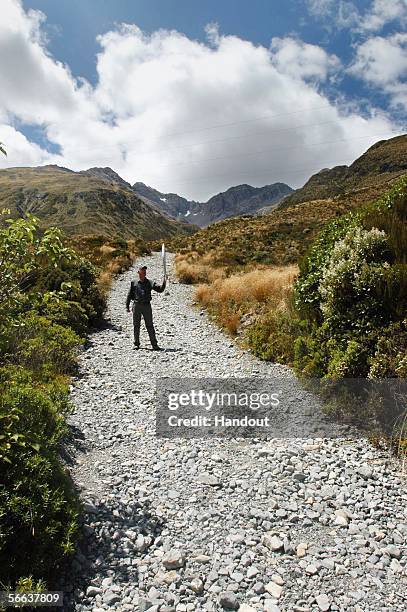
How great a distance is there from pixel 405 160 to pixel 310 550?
13725 centimetres

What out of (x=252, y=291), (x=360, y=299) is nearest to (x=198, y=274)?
(x=252, y=291)

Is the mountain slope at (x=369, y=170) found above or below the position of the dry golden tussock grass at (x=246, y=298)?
above

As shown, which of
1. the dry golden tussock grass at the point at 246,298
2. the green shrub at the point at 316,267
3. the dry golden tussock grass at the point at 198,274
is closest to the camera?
the green shrub at the point at 316,267

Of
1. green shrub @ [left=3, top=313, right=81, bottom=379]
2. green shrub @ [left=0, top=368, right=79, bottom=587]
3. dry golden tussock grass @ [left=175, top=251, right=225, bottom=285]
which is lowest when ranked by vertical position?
green shrub @ [left=0, top=368, right=79, bottom=587]

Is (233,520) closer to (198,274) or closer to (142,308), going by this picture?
(142,308)

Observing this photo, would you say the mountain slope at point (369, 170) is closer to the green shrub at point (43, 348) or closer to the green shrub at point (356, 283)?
the green shrub at point (356, 283)

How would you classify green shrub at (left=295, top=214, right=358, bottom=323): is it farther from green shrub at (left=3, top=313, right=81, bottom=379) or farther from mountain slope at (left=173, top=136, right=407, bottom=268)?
mountain slope at (left=173, top=136, right=407, bottom=268)

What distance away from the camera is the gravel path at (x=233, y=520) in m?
3.88

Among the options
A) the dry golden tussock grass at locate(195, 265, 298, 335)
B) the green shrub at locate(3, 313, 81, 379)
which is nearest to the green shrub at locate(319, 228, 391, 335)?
the dry golden tussock grass at locate(195, 265, 298, 335)

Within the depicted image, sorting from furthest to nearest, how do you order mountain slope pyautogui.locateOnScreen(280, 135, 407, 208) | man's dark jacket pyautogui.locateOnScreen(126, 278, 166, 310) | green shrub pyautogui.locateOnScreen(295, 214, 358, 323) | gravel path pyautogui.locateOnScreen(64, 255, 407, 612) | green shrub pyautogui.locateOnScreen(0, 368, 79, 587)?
mountain slope pyautogui.locateOnScreen(280, 135, 407, 208) → man's dark jacket pyautogui.locateOnScreen(126, 278, 166, 310) → green shrub pyautogui.locateOnScreen(295, 214, 358, 323) → gravel path pyautogui.locateOnScreen(64, 255, 407, 612) → green shrub pyautogui.locateOnScreen(0, 368, 79, 587)

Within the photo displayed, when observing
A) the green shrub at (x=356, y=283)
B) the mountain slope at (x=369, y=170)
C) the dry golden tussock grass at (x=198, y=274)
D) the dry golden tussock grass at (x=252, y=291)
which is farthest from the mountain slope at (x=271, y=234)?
the mountain slope at (x=369, y=170)

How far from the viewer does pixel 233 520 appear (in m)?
4.91

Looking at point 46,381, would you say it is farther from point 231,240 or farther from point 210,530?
point 231,240

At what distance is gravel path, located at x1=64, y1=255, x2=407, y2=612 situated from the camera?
388 centimetres
